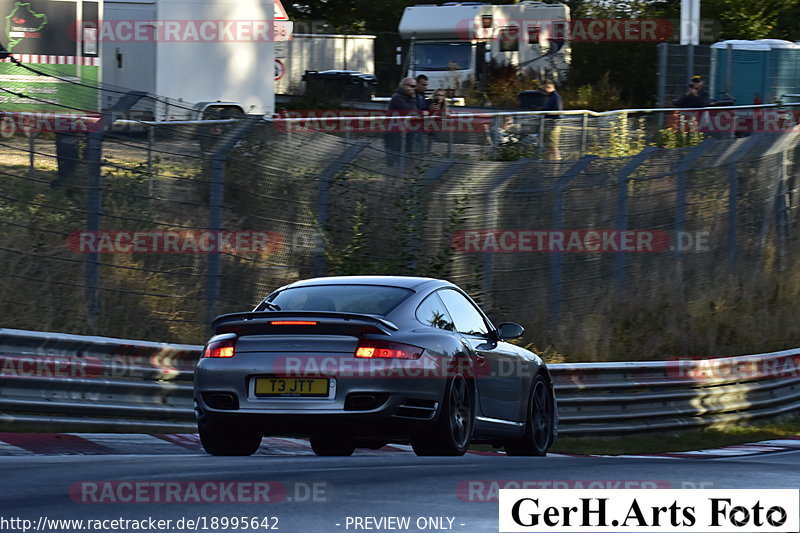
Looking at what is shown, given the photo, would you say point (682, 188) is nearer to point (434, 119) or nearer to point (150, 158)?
point (434, 119)

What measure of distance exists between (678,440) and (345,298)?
620 cm

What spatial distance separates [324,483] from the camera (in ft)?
24.4

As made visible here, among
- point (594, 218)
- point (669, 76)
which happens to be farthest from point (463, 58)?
point (594, 218)

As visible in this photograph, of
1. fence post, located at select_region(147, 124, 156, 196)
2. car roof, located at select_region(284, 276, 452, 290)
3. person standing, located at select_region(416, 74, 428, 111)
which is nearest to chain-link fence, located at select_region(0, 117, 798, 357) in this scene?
fence post, located at select_region(147, 124, 156, 196)

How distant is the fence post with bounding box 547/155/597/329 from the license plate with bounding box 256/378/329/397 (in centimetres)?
808

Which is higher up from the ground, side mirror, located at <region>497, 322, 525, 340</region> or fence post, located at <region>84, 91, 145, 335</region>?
fence post, located at <region>84, 91, 145, 335</region>

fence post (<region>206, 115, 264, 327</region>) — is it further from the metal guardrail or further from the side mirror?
the side mirror

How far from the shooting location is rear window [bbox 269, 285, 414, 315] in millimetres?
9492

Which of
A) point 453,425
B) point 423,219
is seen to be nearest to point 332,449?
point 453,425

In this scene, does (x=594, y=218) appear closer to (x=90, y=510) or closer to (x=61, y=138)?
(x=61, y=138)

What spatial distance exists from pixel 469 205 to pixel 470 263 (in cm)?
65

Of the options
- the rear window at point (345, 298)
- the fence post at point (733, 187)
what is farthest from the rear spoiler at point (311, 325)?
the fence post at point (733, 187)

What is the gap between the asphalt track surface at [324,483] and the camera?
641 cm

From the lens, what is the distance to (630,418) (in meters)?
14.4
